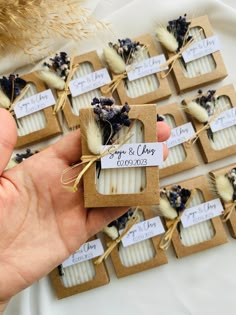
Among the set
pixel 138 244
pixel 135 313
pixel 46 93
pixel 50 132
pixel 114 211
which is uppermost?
pixel 46 93

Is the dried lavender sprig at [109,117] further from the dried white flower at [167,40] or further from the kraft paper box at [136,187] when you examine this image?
the dried white flower at [167,40]

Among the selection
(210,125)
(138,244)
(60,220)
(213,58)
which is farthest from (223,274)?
(213,58)

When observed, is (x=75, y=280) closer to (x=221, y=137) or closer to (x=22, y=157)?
(x=22, y=157)

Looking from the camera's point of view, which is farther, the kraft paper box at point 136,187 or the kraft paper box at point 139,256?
the kraft paper box at point 139,256

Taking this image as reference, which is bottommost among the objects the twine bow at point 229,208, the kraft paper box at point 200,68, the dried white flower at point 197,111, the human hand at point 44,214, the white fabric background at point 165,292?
the white fabric background at point 165,292

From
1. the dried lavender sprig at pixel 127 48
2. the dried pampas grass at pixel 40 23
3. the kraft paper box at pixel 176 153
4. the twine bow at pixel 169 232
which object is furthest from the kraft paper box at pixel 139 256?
the dried pampas grass at pixel 40 23

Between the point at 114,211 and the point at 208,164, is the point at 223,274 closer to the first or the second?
the point at 208,164
